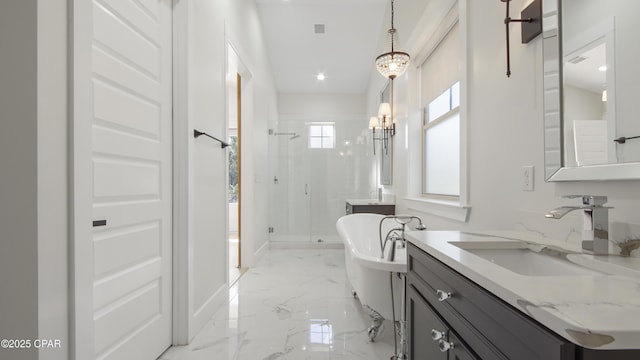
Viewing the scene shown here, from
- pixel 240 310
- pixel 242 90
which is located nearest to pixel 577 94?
pixel 240 310

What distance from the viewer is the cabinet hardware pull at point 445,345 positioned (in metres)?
0.88

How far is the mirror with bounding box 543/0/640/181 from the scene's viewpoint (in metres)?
0.89

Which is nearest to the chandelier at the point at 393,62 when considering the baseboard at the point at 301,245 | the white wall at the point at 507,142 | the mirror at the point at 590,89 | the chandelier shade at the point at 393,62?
the chandelier shade at the point at 393,62

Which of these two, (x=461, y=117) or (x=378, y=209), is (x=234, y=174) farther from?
(x=461, y=117)

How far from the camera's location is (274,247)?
197 inches

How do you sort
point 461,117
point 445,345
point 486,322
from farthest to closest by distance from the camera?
point 461,117 → point 445,345 → point 486,322

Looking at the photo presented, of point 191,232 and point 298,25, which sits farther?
point 298,25

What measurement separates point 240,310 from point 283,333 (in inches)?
22.3

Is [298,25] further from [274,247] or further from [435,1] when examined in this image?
[274,247]

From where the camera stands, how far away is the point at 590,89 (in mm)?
1020

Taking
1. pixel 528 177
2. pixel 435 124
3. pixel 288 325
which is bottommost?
pixel 288 325

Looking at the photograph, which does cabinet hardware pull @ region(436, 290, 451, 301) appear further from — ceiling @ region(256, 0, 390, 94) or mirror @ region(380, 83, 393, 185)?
ceiling @ region(256, 0, 390, 94)
